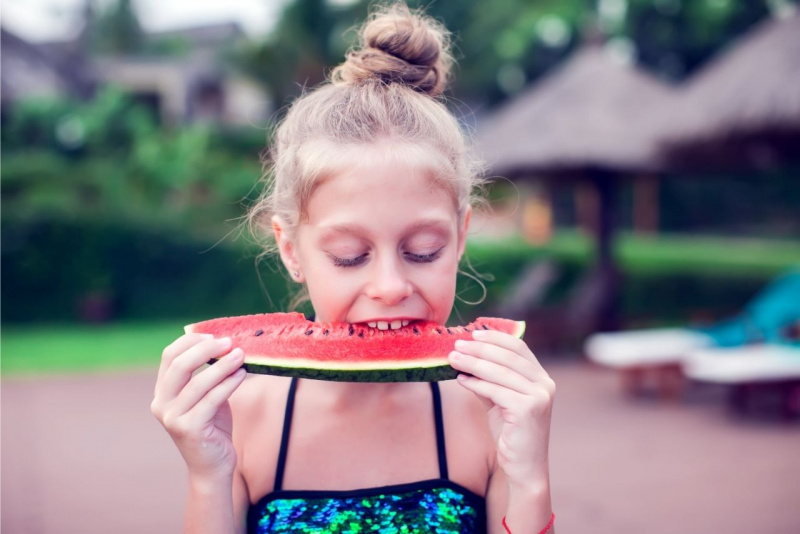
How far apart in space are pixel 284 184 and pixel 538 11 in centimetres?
2073

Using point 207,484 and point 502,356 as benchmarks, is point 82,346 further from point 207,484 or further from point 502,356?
point 502,356

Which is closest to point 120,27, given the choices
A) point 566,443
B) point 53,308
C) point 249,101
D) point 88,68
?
point 249,101

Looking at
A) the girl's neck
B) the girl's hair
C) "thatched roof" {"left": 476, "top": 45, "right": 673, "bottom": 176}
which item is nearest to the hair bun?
the girl's hair

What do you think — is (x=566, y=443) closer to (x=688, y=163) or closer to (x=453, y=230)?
(x=453, y=230)

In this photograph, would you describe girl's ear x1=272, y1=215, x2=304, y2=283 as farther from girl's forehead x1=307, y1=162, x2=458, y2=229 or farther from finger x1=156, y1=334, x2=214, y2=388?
finger x1=156, y1=334, x2=214, y2=388

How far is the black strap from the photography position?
198cm

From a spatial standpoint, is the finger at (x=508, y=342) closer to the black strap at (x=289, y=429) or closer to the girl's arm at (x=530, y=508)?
the girl's arm at (x=530, y=508)

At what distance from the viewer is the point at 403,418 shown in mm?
2100

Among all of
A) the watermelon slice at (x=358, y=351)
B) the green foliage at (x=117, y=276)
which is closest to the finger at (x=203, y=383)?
the watermelon slice at (x=358, y=351)

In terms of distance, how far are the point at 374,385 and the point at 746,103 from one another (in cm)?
829

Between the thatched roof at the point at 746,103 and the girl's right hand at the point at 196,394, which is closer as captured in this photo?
the girl's right hand at the point at 196,394

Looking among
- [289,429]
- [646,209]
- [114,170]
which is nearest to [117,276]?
[114,170]

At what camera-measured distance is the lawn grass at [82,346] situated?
32.3 ft

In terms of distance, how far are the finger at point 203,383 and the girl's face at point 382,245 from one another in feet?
1.16
